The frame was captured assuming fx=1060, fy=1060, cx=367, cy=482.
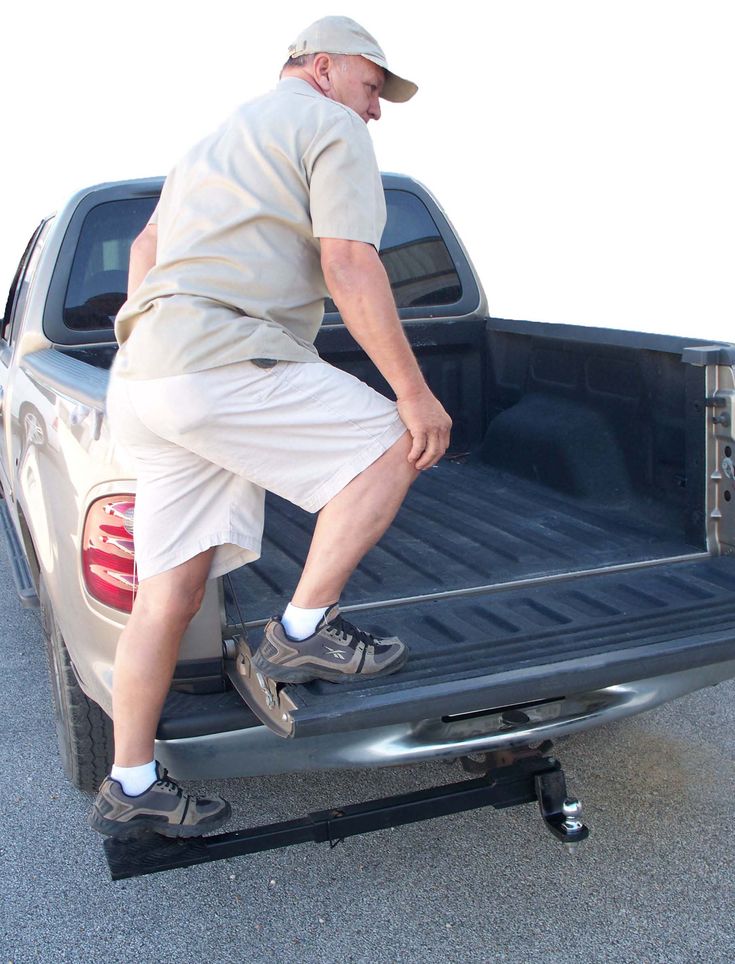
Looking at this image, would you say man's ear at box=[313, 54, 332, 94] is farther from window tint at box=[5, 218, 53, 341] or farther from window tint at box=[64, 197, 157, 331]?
window tint at box=[5, 218, 53, 341]

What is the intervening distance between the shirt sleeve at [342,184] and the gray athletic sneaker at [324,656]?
2.97ft

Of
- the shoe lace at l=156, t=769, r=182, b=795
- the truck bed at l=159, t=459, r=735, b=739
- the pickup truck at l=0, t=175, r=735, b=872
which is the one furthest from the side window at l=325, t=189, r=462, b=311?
the shoe lace at l=156, t=769, r=182, b=795

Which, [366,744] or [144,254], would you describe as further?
[144,254]

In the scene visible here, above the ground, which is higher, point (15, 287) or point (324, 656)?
point (15, 287)

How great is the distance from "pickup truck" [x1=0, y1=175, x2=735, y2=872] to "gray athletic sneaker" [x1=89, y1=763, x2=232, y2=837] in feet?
0.23

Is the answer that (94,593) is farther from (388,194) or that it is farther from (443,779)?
(388,194)

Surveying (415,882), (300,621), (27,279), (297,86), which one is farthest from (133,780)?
(27,279)

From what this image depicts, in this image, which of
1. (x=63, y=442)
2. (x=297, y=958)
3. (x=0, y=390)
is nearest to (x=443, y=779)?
(x=297, y=958)

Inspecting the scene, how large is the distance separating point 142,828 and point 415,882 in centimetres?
86

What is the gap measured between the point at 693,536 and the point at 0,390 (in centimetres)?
294

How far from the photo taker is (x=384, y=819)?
8.85ft

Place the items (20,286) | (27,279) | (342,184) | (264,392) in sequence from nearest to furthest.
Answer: (342,184) < (264,392) < (27,279) < (20,286)

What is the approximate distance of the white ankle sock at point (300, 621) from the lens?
2.48m

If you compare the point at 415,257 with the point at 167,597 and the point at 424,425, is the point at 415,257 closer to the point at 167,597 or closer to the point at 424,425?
the point at 424,425
